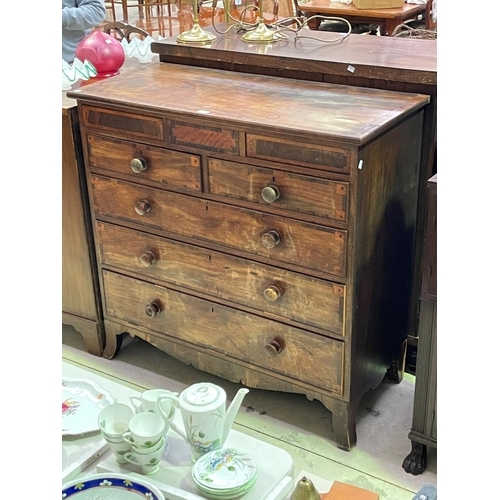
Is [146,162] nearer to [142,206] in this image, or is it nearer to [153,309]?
[142,206]

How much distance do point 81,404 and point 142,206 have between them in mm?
529

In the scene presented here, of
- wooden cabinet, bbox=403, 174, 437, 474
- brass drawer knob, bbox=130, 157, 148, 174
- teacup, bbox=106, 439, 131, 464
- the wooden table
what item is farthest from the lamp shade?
the wooden table

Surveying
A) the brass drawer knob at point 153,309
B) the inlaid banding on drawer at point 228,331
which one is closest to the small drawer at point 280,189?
the inlaid banding on drawer at point 228,331

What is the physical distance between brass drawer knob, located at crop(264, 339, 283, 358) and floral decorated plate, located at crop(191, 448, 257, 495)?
0.45 metres

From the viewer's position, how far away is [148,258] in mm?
1858

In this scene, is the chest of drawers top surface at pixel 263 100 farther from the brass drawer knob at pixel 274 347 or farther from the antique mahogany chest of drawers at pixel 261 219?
the brass drawer knob at pixel 274 347

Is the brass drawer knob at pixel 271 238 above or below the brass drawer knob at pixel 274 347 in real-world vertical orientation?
above

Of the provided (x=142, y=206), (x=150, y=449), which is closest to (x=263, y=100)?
(x=142, y=206)

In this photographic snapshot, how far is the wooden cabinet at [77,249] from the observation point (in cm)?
190

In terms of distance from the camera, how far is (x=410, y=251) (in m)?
1.85

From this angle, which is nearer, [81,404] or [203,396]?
[203,396]

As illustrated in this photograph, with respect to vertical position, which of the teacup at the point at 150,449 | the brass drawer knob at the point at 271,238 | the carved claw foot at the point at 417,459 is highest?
the brass drawer knob at the point at 271,238

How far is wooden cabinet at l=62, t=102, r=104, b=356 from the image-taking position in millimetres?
1903

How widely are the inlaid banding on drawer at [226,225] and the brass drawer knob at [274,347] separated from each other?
0.23 m
